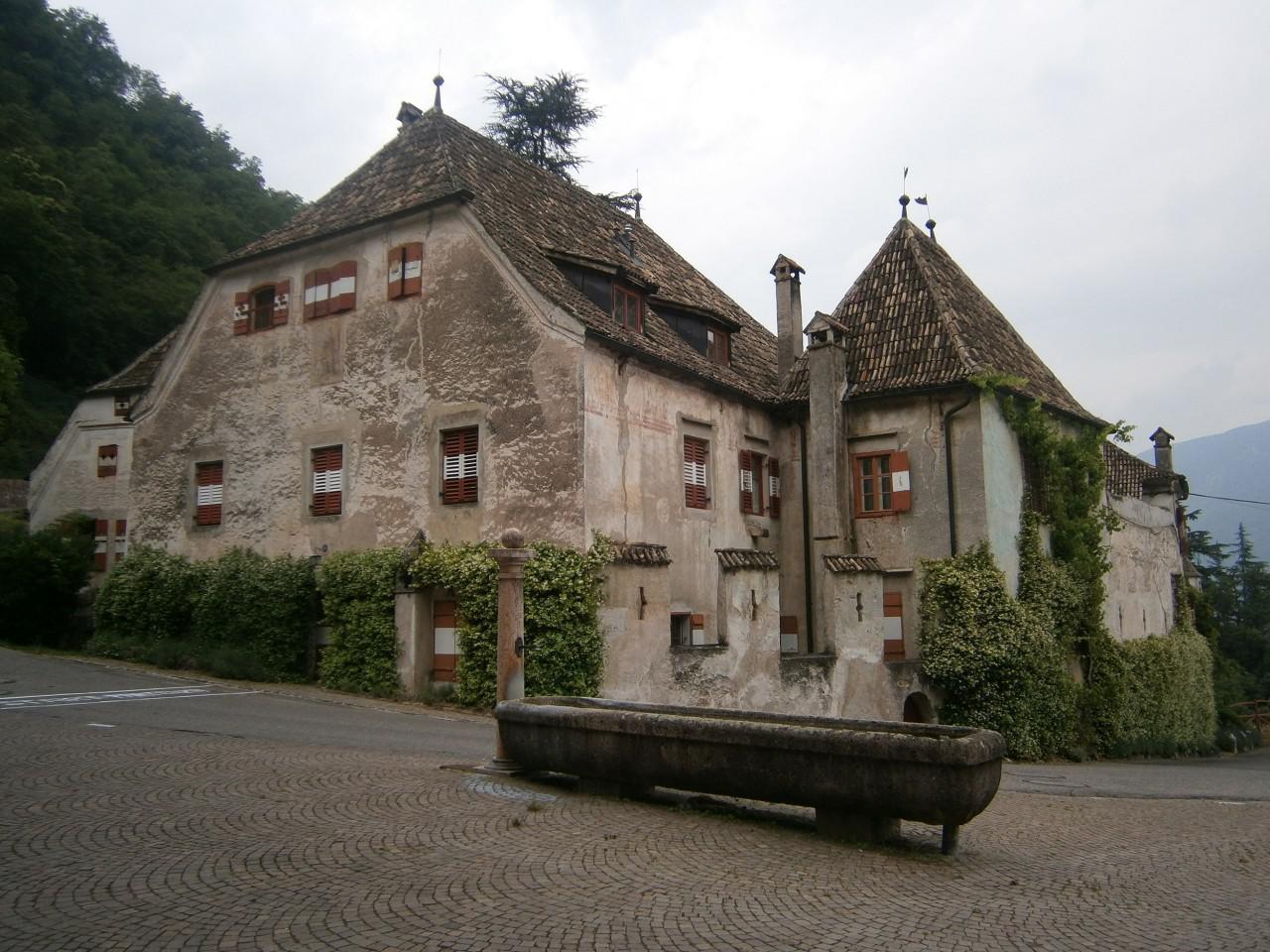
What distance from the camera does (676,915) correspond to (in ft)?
20.5

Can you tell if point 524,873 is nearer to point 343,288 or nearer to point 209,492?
point 343,288

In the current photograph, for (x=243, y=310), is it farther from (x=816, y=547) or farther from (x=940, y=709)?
(x=940, y=709)

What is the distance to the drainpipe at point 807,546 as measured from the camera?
24656mm

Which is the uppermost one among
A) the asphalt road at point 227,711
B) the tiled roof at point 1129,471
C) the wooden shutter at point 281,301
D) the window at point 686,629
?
the wooden shutter at point 281,301

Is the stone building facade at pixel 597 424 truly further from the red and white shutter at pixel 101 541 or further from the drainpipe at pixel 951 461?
the red and white shutter at pixel 101 541

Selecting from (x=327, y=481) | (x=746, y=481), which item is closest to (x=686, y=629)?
(x=746, y=481)

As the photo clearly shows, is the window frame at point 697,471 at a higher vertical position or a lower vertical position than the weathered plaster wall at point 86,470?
lower

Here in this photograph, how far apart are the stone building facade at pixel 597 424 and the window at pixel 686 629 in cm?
4

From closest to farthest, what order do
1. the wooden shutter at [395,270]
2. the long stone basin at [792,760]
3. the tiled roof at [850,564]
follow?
1. the long stone basin at [792,760]
2. the tiled roof at [850,564]
3. the wooden shutter at [395,270]

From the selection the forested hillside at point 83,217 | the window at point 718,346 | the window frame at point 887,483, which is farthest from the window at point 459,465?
the forested hillside at point 83,217

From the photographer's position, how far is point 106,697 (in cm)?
1694

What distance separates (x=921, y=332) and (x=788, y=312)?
3.94m

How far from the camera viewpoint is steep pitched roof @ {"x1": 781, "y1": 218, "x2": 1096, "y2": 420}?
2339 centimetres

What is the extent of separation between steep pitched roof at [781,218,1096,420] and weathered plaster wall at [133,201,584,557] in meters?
8.15
